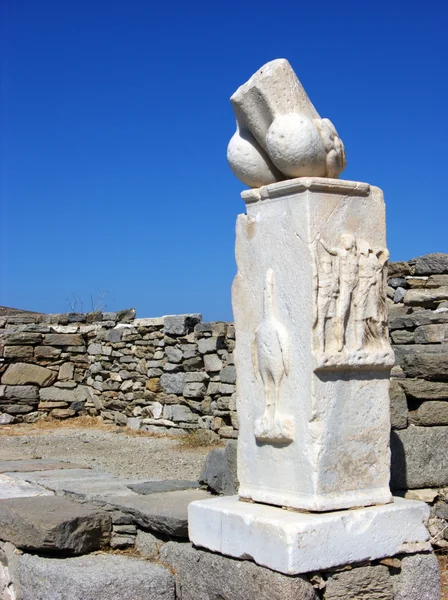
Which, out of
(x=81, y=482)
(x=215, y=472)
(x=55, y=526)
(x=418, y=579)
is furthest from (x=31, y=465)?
(x=418, y=579)

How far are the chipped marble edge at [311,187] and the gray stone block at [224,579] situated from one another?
1719 mm

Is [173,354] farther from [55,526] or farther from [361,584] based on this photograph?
[361,584]

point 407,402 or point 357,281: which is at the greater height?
point 357,281

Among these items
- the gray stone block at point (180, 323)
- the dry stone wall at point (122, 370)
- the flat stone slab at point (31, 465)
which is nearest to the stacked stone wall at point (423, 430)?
the flat stone slab at point (31, 465)

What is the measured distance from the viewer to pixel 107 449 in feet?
27.7

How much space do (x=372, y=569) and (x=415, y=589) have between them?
28cm

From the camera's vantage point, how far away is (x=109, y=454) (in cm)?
795

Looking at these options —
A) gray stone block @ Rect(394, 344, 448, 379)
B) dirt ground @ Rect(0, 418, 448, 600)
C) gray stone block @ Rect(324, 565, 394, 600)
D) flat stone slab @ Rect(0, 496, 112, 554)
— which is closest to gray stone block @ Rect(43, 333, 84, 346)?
dirt ground @ Rect(0, 418, 448, 600)

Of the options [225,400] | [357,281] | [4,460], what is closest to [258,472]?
[357,281]

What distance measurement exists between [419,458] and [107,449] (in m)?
4.44

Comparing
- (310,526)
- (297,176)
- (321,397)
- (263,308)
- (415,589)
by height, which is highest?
(297,176)

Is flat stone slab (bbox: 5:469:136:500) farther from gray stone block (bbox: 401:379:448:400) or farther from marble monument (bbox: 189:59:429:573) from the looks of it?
gray stone block (bbox: 401:379:448:400)

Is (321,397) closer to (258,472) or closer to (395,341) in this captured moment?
(258,472)

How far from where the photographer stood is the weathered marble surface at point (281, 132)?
12.3 feet
